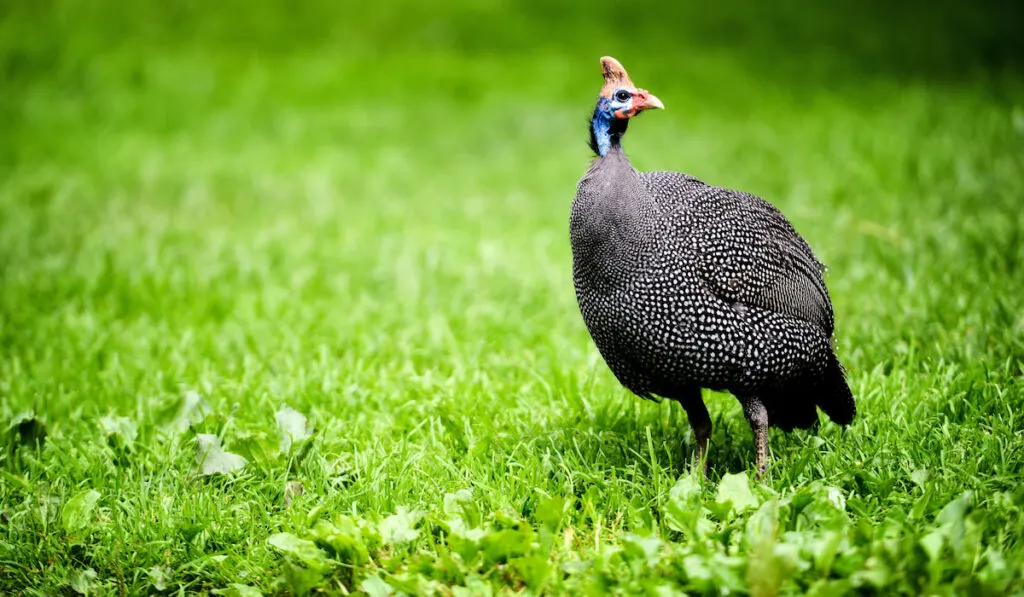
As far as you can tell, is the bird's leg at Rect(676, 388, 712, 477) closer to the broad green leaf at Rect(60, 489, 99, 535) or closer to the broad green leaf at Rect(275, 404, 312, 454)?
the broad green leaf at Rect(275, 404, 312, 454)

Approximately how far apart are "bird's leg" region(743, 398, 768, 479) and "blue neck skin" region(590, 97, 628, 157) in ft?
3.12

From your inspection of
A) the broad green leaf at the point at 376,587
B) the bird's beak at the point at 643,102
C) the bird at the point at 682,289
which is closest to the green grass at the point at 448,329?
the broad green leaf at the point at 376,587

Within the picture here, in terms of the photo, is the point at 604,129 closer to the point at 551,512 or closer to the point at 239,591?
the point at 551,512

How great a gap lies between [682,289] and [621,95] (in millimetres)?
643

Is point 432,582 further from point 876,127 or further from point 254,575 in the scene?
point 876,127

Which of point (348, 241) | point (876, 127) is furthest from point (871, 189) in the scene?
point (348, 241)

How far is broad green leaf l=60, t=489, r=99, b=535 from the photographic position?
310 centimetres

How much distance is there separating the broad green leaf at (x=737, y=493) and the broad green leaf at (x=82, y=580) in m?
1.93

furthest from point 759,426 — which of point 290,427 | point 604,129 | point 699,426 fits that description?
point 290,427

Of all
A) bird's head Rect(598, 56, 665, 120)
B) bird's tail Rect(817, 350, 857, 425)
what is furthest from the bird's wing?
bird's head Rect(598, 56, 665, 120)

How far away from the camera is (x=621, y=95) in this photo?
9.91 feet

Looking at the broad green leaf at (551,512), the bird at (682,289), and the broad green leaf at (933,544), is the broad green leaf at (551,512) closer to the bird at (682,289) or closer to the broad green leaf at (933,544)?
the bird at (682,289)

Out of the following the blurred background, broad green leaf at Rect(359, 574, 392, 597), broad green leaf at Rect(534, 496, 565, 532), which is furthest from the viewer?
the blurred background

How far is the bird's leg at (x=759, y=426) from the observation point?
10.2ft
